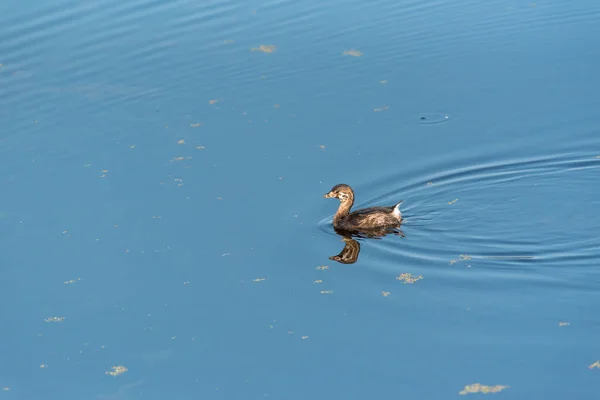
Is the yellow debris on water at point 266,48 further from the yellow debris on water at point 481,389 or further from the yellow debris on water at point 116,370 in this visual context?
the yellow debris on water at point 481,389

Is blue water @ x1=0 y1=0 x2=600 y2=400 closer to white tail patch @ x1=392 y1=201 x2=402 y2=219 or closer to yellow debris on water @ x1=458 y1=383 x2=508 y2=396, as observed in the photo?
yellow debris on water @ x1=458 y1=383 x2=508 y2=396

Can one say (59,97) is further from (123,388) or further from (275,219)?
(123,388)

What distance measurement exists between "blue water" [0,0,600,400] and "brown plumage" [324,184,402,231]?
23cm

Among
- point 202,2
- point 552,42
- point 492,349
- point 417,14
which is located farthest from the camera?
point 202,2

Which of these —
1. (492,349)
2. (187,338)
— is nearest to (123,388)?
(187,338)

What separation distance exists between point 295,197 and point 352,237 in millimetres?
1047

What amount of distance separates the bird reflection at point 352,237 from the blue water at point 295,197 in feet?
0.37

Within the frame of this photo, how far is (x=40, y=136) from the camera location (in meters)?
15.3

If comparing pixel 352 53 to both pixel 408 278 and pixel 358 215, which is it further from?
pixel 408 278

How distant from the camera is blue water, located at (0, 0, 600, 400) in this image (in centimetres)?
951

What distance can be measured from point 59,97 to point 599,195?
374 inches

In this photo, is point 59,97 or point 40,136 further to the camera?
point 59,97

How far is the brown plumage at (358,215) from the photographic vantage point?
1230cm

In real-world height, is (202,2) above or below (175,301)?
above
